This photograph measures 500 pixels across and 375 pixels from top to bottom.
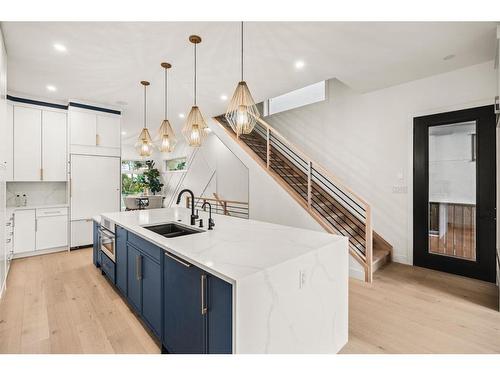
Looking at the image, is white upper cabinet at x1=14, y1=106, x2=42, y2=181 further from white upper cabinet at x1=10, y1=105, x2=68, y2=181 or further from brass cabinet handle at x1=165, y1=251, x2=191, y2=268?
brass cabinet handle at x1=165, y1=251, x2=191, y2=268

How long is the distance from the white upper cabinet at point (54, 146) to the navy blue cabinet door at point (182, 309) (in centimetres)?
414

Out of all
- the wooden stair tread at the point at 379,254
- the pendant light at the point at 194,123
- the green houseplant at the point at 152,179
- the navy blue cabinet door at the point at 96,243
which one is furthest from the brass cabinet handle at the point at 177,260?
the green houseplant at the point at 152,179

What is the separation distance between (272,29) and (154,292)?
2.64m

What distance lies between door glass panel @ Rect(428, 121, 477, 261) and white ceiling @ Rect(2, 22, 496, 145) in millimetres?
894

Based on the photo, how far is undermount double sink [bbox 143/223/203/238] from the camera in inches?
96.5

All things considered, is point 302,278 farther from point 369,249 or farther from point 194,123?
point 369,249

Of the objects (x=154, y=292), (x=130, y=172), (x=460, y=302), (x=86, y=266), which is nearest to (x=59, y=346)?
(x=154, y=292)

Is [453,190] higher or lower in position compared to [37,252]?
higher

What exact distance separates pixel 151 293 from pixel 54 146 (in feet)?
13.5

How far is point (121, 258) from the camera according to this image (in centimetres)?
259

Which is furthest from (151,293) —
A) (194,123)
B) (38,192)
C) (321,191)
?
(38,192)

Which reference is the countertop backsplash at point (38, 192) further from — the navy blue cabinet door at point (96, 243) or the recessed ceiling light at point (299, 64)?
the recessed ceiling light at point (299, 64)

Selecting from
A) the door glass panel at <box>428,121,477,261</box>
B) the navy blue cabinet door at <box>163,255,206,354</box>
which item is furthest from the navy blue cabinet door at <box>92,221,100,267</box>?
the door glass panel at <box>428,121,477,261</box>
